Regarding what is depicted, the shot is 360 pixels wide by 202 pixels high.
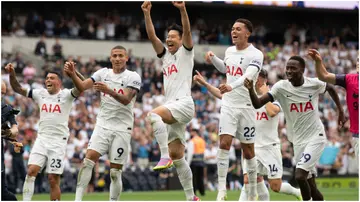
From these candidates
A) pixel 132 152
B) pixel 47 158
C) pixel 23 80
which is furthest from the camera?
pixel 23 80

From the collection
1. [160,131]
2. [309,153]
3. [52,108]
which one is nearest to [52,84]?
[52,108]

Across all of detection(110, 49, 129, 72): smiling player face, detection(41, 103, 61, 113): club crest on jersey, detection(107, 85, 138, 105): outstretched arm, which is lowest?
detection(41, 103, 61, 113): club crest on jersey

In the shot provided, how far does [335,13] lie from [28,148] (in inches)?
1045

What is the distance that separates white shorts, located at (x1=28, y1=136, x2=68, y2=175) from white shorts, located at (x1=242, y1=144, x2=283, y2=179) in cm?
407

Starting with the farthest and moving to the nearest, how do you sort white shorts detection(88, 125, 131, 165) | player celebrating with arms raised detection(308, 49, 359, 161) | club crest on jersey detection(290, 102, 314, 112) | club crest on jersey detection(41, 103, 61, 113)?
club crest on jersey detection(41, 103, 61, 113) → white shorts detection(88, 125, 131, 165) → club crest on jersey detection(290, 102, 314, 112) → player celebrating with arms raised detection(308, 49, 359, 161)

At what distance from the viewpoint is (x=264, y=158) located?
1723 centimetres

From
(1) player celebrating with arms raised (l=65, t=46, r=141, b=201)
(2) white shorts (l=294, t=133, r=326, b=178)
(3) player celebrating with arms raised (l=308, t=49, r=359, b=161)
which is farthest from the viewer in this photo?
(1) player celebrating with arms raised (l=65, t=46, r=141, b=201)

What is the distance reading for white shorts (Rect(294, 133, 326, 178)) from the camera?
1452 centimetres

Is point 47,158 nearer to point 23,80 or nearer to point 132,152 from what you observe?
point 132,152

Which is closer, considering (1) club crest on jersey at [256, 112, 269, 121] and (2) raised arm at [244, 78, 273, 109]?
(2) raised arm at [244, 78, 273, 109]

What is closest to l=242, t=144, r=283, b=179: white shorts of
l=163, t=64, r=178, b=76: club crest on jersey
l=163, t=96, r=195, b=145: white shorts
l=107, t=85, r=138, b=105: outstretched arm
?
l=163, t=96, r=195, b=145: white shorts

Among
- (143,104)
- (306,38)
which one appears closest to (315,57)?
(143,104)

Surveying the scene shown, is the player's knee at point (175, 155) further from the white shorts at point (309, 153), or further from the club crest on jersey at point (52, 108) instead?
the club crest on jersey at point (52, 108)

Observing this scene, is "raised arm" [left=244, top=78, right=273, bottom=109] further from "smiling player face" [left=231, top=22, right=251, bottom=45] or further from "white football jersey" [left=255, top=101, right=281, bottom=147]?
"white football jersey" [left=255, top=101, right=281, bottom=147]
